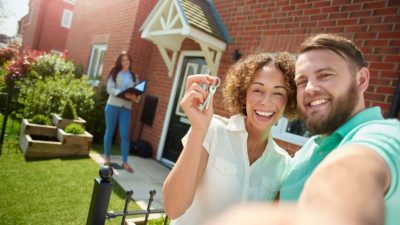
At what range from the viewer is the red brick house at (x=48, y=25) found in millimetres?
22578

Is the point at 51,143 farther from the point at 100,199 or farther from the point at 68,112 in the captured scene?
the point at 100,199

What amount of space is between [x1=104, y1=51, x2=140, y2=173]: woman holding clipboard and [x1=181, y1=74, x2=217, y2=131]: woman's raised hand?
160 inches

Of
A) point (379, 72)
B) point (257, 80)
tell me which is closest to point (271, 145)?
point (257, 80)

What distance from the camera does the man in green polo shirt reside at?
0.52 m

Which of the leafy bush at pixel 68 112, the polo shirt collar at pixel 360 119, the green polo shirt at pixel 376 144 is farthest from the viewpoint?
the leafy bush at pixel 68 112

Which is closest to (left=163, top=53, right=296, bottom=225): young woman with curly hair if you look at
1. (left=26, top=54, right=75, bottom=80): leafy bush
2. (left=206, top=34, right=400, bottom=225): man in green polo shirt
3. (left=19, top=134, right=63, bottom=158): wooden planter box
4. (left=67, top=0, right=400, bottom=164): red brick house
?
(left=206, top=34, right=400, bottom=225): man in green polo shirt

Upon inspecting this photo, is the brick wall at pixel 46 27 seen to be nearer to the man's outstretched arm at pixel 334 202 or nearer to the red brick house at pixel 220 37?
the red brick house at pixel 220 37

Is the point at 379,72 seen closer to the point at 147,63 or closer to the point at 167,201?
the point at 167,201

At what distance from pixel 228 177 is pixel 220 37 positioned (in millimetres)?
4333

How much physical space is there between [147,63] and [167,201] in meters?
6.92

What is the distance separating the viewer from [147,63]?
7.91 metres

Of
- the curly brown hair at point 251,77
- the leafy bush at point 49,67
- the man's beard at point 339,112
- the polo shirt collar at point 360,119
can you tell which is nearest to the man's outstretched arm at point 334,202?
the polo shirt collar at point 360,119

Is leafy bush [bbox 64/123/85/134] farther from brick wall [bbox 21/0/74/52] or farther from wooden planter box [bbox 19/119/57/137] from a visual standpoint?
brick wall [bbox 21/0/74/52]

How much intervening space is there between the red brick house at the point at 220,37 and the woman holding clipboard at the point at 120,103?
3.71 feet
